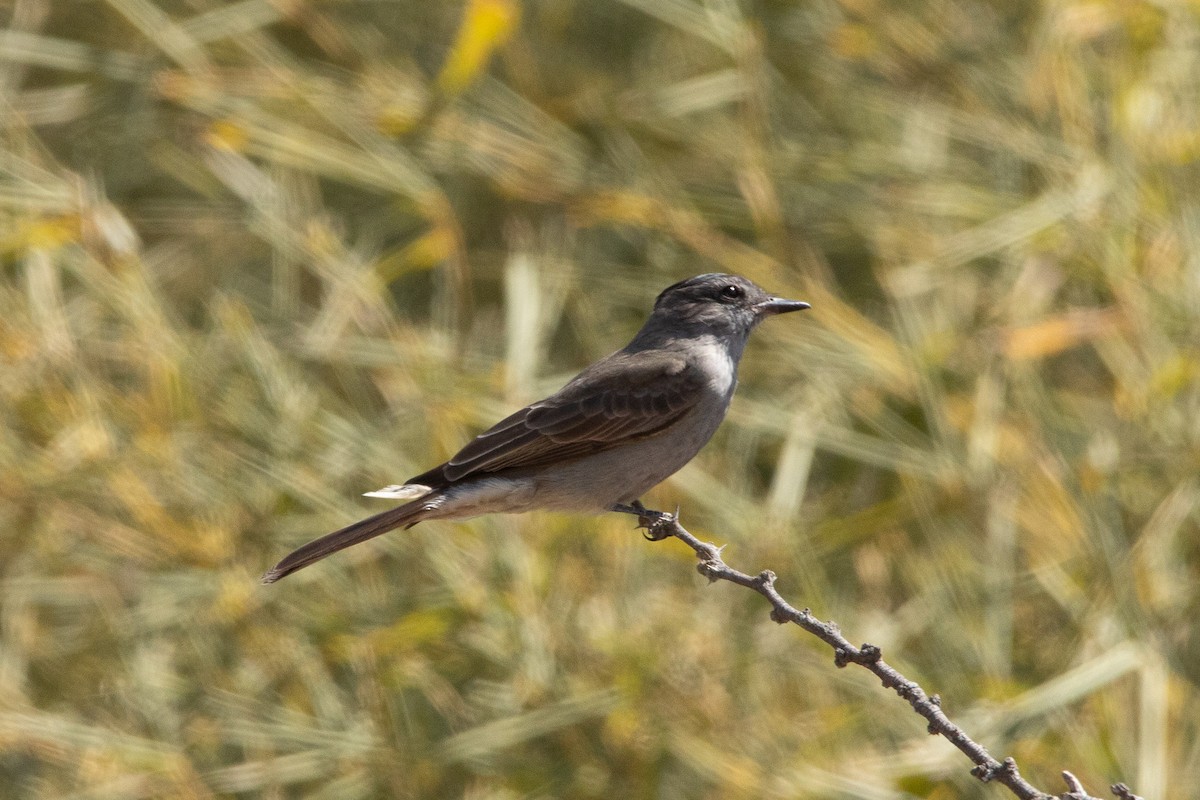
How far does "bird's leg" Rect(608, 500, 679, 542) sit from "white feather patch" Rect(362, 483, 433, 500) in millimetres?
666

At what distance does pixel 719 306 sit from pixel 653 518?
117 centimetres

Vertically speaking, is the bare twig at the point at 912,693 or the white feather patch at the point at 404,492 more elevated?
the white feather patch at the point at 404,492

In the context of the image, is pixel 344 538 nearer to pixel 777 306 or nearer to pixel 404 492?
pixel 404 492

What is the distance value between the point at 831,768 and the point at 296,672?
2.24 meters

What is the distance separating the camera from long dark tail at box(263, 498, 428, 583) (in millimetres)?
4602

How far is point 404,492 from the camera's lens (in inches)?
194

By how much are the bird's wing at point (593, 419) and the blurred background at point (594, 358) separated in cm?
110

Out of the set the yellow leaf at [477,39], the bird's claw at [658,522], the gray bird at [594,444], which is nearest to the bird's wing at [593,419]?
the gray bird at [594,444]

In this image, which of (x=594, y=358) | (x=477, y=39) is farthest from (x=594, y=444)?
(x=477, y=39)

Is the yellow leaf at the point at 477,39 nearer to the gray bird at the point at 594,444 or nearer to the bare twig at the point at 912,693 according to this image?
the gray bird at the point at 594,444

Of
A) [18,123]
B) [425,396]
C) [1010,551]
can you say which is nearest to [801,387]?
[1010,551]

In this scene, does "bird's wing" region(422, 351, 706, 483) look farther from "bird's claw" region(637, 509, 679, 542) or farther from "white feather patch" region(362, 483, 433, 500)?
"bird's claw" region(637, 509, 679, 542)

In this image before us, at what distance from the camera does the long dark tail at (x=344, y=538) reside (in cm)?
460

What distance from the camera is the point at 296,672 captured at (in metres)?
6.42
